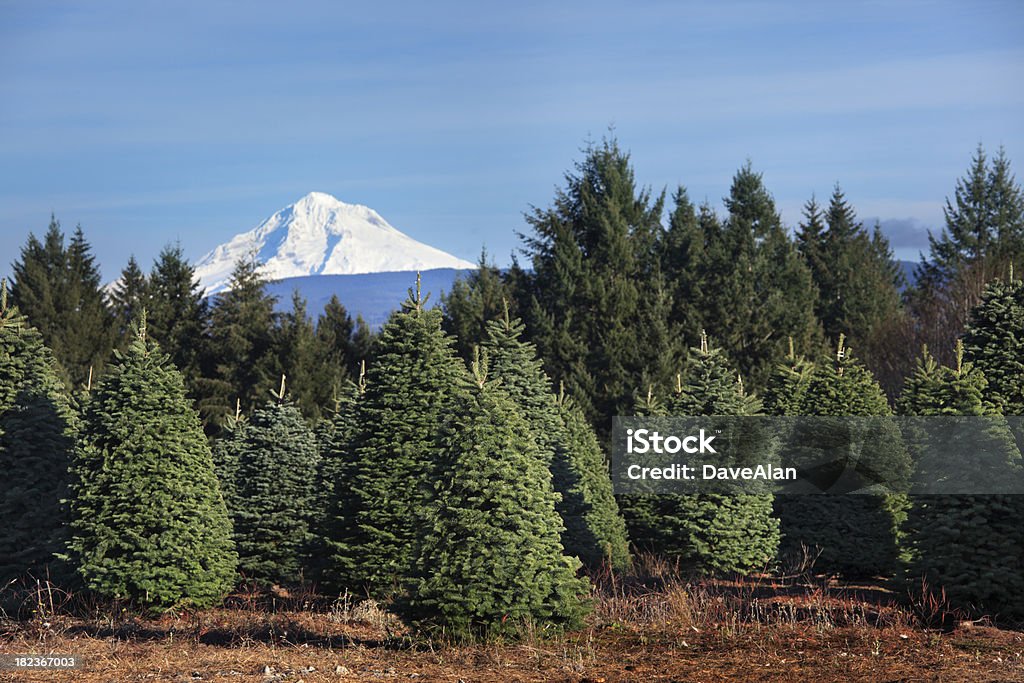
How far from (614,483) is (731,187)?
31465mm

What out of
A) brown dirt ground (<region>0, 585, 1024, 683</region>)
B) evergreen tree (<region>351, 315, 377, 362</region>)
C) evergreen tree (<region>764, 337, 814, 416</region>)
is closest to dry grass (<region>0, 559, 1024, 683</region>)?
brown dirt ground (<region>0, 585, 1024, 683</region>)

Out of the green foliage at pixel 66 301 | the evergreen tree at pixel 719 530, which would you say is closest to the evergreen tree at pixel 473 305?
the green foliage at pixel 66 301

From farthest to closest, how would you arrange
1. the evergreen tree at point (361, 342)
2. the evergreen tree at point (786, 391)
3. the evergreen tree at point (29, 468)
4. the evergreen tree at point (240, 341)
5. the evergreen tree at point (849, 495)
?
the evergreen tree at point (361, 342), the evergreen tree at point (240, 341), the evergreen tree at point (786, 391), the evergreen tree at point (849, 495), the evergreen tree at point (29, 468)

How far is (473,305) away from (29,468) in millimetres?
27605

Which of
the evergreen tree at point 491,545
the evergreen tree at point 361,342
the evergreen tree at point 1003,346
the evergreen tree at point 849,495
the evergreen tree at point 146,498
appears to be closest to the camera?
the evergreen tree at point 491,545

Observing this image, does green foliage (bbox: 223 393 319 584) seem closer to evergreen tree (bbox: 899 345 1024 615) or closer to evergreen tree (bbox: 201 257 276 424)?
evergreen tree (bbox: 899 345 1024 615)

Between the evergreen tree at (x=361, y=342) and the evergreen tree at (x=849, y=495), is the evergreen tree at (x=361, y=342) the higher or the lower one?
the higher one

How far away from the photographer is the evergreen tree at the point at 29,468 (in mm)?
16422

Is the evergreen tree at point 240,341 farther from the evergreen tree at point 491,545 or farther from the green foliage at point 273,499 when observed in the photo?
the evergreen tree at point 491,545

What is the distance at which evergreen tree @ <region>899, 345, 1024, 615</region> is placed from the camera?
12.8 metres

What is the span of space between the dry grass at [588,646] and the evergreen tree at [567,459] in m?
3.87

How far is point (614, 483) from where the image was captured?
70.6ft

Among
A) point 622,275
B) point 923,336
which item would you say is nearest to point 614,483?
point 622,275

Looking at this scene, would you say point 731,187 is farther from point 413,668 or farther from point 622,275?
point 413,668
